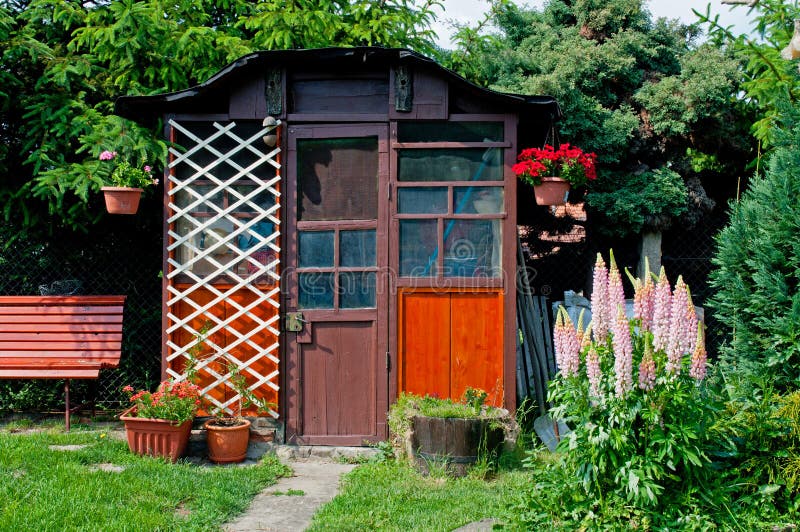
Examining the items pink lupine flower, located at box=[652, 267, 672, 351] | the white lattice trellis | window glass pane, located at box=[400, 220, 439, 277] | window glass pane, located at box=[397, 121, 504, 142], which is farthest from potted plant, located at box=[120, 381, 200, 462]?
pink lupine flower, located at box=[652, 267, 672, 351]

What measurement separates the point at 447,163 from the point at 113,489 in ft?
12.2

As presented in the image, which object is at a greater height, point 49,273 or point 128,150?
point 128,150

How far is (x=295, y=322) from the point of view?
6379 mm

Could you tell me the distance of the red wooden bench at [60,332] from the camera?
6992mm

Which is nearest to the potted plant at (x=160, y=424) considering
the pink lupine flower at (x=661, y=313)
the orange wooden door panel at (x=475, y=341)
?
the orange wooden door panel at (x=475, y=341)

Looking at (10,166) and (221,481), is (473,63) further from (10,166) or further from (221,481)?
(221,481)

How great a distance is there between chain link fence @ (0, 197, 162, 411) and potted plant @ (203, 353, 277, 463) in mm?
1808

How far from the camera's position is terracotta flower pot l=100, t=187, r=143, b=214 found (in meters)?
6.39

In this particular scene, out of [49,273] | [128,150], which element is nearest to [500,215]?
[128,150]

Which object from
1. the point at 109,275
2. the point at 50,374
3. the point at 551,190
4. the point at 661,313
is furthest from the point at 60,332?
the point at 661,313

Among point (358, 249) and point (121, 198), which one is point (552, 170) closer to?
point (358, 249)

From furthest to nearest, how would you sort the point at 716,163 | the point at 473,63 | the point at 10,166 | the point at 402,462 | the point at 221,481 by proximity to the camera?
the point at 473,63, the point at 716,163, the point at 10,166, the point at 402,462, the point at 221,481

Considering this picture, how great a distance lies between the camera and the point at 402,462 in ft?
19.0

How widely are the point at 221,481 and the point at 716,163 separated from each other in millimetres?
6713
